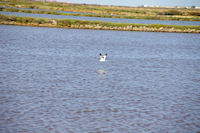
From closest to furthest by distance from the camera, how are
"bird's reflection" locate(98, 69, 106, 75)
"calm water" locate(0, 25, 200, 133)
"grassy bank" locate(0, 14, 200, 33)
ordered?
"calm water" locate(0, 25, 200, 133)
"bird's reflection" locate(98, 69, 106, 75)
"grassy bank" locate(0, 14, 200, 33)

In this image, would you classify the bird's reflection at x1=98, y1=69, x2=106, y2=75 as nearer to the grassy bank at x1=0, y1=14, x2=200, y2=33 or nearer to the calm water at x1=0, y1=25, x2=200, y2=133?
the calm water at x1=0, y1=25, x2=200, y2=133

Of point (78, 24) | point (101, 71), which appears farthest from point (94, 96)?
point (78, 24)

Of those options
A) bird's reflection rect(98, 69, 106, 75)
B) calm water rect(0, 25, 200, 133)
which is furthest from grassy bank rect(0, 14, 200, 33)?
bird's reflection rect(98, 69, 106, 75)

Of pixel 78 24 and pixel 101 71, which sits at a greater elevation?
pixel 78 24

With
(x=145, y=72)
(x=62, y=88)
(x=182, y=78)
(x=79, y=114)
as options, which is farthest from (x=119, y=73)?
(x=79, y=114)

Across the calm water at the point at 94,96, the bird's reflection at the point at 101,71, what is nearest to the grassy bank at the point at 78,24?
the calm water at the point at 94,96

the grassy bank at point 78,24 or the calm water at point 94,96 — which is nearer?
the calm water at point 94,96

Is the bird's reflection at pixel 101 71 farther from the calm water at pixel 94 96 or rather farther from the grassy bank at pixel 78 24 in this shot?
the grassy bank at pixel 78 24

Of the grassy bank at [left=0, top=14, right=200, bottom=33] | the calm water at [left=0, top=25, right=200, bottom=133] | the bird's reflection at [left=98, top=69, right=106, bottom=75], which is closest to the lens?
the calm water at [left=0, top=25, right=200, bottom=133]

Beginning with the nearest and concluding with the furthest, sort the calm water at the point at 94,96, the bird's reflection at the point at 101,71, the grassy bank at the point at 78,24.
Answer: the calm water at the point at 94,96
the bird's reflection at the point at 101,71
the grassy bank at the point at 78,24

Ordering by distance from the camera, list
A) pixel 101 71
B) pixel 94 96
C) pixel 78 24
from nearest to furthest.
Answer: pixel 94 96 < pixel 101 71 < pixel 78 24

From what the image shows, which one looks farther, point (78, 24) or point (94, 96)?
point (78, 24)

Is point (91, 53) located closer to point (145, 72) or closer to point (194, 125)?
point (145, 72)

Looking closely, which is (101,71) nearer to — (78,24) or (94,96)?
(94,96)
